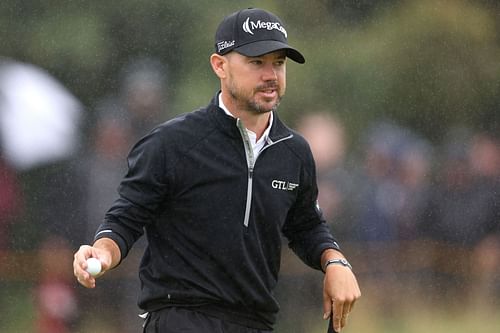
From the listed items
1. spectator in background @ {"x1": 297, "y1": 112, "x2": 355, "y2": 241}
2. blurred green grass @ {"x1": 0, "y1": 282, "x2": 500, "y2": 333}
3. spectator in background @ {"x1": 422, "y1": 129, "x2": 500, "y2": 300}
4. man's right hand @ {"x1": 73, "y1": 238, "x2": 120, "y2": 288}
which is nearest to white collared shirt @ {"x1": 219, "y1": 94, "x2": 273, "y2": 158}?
man's right hand @ {"x1": 73, "y1": 238, "x2": 120, "y2": 288}

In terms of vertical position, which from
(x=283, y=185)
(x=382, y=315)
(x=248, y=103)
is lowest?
(x=283, y=185)

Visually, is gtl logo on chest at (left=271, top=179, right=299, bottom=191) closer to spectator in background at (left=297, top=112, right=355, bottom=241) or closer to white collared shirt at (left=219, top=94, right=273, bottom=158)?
white collared shirt at (left=219, top=94, right=273, bottom=158)

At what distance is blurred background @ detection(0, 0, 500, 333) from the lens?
7.39m

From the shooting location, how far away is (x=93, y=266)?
12.9 feet

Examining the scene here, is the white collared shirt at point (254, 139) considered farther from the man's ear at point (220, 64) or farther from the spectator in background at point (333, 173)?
the spectator in background at point (333, 173)

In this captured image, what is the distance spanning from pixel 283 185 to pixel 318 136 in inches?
126

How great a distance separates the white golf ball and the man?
286 mm

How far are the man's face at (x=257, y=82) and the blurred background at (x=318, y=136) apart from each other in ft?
9.81

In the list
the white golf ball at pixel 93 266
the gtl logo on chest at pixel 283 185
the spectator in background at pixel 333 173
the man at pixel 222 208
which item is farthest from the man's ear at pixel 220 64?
the spectator in background at pixel 333 173

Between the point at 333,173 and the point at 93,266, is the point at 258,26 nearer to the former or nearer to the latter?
the point at 93,266

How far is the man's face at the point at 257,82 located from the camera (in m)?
4.50

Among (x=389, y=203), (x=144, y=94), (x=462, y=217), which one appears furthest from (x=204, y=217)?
(x=462, y=217)

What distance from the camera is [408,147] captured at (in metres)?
8.02

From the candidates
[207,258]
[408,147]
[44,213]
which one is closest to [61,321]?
[44,213]
